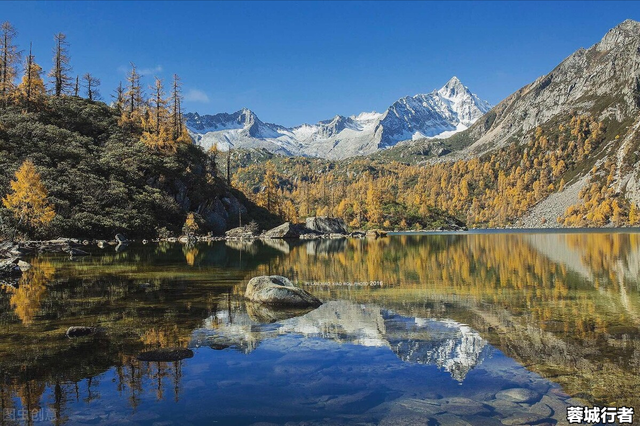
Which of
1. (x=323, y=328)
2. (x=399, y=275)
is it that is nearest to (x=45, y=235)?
(x=399, y=275)

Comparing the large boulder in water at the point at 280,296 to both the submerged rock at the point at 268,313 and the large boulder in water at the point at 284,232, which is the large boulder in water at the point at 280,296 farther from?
the large boulder in water at the point at 284,232

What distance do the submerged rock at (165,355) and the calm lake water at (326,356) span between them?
0.31m

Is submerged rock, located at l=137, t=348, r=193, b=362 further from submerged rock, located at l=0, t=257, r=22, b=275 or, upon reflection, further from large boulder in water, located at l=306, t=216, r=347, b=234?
large boulder in water, located at l=306, t=216, r=347, b=234

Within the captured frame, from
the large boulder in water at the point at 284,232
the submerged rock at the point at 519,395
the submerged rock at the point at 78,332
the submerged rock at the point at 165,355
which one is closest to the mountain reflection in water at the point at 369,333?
the submerged rock at the point at 165,355

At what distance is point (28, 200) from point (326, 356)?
7697cm

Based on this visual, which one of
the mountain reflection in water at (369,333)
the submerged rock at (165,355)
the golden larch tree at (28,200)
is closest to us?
the submerged rock at (165,355)

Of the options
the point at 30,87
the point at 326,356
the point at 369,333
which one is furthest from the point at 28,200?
the point at 326,356

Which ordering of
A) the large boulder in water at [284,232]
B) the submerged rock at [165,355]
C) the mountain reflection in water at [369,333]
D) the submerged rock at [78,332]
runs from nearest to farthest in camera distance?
1. the submerged rock at [165,355]
2. the mountain reflection in water at [369,333]
3. the submerged rock at [78,332]
4. the large boulder in water at [284,232]

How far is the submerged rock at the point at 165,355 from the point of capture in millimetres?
13461

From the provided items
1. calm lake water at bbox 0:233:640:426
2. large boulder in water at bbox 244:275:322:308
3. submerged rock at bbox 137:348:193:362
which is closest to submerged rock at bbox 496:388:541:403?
calm lake water at bbox 0:233:640:426

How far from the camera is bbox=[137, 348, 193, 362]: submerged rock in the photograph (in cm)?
1346

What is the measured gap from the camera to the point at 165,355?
13773 mm

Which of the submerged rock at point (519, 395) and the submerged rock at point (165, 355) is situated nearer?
the submerged rock at point (519, 395)

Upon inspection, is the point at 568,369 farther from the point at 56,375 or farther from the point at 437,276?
the point at 437,276
